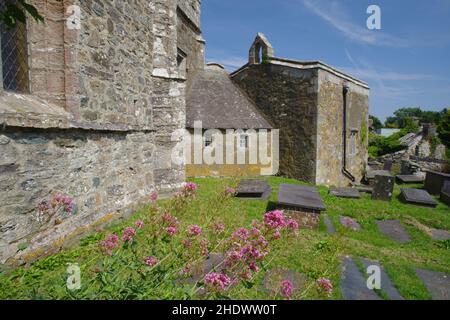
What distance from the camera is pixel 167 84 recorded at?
724cm

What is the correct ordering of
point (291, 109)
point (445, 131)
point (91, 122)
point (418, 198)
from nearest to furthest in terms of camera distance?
point (91, 122) → point (418, 198) → point (291, 109) → point (445, 131)

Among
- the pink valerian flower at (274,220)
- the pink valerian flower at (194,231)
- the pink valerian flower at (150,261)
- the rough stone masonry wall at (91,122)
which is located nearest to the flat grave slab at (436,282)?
the pink valerian flower at (274,220)

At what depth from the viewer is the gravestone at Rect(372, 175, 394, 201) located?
977cm

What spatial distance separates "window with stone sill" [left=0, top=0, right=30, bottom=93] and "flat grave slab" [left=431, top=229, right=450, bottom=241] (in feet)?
29.3

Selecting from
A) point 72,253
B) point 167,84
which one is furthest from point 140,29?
point 72,253

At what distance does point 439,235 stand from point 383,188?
133 inches

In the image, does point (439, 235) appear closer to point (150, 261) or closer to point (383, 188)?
point (383, 188)

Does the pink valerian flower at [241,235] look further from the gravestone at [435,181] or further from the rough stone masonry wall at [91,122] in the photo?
the gravestone at [435,181]

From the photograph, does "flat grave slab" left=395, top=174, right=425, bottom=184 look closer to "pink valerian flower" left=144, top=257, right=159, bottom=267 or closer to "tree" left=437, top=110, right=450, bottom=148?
"pink valerian flower" left=144, top=257, right=159, bottom=267

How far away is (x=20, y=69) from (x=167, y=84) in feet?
11.9

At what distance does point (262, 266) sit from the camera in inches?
91.1

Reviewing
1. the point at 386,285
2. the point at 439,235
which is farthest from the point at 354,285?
the point at 439,235

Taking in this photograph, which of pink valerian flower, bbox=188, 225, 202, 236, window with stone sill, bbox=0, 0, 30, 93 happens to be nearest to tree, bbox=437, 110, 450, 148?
pink valerian flower, bbox=188, 225, 202, 236
